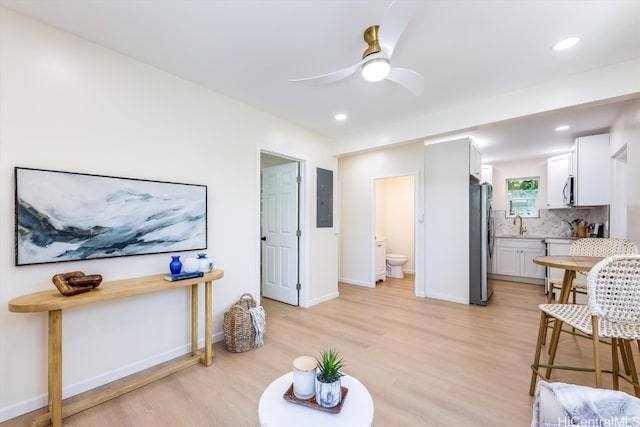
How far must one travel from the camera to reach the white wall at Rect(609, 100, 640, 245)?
8.89 ft

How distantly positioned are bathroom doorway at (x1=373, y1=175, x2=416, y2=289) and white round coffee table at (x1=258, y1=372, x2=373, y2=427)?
175 inches

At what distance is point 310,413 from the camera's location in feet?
4.04

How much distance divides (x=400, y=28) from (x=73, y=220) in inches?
99.3

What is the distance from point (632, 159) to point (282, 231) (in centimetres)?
413

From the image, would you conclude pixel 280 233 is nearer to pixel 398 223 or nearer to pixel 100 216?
pixel 100 216

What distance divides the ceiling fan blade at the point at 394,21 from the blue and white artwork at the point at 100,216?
2.01 metres

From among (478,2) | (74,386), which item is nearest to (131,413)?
(74,386)

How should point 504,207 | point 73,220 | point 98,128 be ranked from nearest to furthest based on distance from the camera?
point 73,220
point 98,128
point 504,207

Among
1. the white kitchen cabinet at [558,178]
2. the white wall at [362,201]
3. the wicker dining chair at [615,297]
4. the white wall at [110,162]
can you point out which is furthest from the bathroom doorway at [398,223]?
the wicker dining chair at [615,297]

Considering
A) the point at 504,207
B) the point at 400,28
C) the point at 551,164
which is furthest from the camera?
the point at 504,207

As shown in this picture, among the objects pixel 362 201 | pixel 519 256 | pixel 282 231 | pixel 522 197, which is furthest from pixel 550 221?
pixel 282 231

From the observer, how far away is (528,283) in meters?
5.35

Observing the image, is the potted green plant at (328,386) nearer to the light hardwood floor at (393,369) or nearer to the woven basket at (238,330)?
the light hardwood floor at (393,369)

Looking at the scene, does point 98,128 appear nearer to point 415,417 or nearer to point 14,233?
point 14,233
